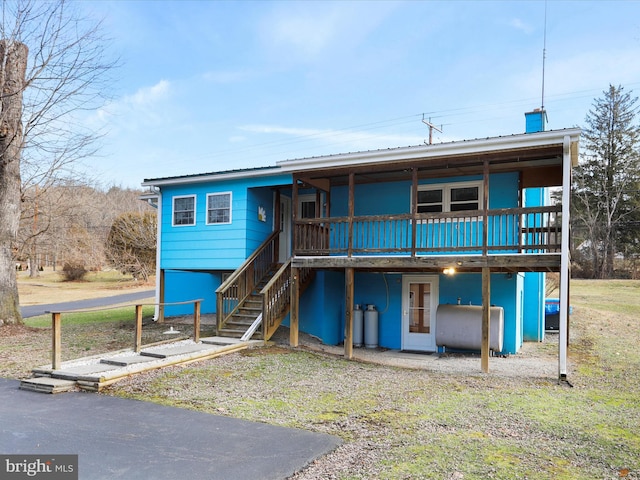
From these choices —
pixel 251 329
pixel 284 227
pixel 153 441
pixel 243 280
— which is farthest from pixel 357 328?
pixel 153 441

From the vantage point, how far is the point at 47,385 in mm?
6871

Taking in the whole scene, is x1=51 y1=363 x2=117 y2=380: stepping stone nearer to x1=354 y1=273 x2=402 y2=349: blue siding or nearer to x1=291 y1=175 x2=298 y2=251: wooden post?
x1=291 y1=175 x2=298 y2=251: wooden post

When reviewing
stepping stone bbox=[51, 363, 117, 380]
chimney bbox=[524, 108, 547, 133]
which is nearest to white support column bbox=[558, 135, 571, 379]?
chimney bbox=[524, 108, 547, 133]

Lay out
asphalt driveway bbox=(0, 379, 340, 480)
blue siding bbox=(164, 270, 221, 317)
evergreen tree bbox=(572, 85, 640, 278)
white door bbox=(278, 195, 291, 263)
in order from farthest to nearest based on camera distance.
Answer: evergreen tree bbox=(572, 85, 640, 278) < blue siding bbox=(164, 270, 221, 317) < white door bbox=(278, 195, 291, 263) < asphalt driveway bbox=(0, 379, 340, 480)

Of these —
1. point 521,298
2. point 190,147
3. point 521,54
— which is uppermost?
point 190,147

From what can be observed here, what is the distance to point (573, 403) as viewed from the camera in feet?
22.0

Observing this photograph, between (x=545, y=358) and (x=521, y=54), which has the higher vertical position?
(x=521, y=54)

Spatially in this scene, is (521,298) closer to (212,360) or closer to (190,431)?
(212,360)

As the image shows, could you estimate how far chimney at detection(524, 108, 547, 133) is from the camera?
1375 cm

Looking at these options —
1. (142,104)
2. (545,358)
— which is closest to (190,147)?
(142,104)

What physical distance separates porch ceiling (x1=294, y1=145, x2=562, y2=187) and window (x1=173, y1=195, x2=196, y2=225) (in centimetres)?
364

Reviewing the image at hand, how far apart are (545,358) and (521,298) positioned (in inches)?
102

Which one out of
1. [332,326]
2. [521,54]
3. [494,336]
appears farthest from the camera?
[521,54]

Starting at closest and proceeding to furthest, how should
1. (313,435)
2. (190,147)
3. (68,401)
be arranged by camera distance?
(313,435)
(68,401)
(190,147)
